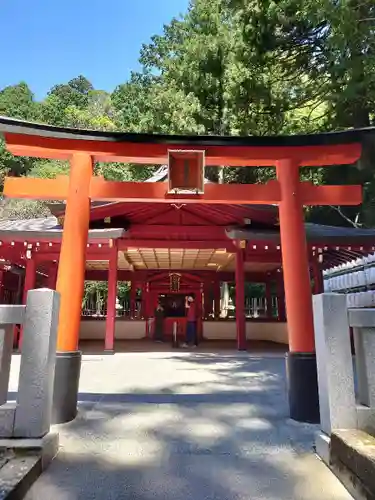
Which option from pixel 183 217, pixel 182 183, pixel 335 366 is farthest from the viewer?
pixel 183 217

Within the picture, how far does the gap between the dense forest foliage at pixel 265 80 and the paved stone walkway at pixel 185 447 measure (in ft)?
30.4

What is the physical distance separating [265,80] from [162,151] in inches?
484

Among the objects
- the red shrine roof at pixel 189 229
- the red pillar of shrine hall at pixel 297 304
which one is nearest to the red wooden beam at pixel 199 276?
the red shrine roof at pixel 189 229

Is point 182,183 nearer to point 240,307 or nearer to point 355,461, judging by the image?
point 355,461

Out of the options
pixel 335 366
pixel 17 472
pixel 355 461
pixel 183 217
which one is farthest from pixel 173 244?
pixel 355 461

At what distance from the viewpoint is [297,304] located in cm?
470

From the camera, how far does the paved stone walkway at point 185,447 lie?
273 cm

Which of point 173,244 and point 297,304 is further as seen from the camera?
point 173,244

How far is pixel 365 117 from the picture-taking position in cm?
1483

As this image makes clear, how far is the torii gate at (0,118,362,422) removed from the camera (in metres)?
4.70

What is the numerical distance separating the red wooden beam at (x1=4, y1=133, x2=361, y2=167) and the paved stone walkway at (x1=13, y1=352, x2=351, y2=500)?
346 centimetres

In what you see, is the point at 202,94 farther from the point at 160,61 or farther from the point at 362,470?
the point at 362,470

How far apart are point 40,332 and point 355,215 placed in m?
19.0

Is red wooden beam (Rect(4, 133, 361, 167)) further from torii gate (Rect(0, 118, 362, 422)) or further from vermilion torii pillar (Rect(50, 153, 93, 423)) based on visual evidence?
vermilion torii pillar (Rect(50, 153, 93, 423))
